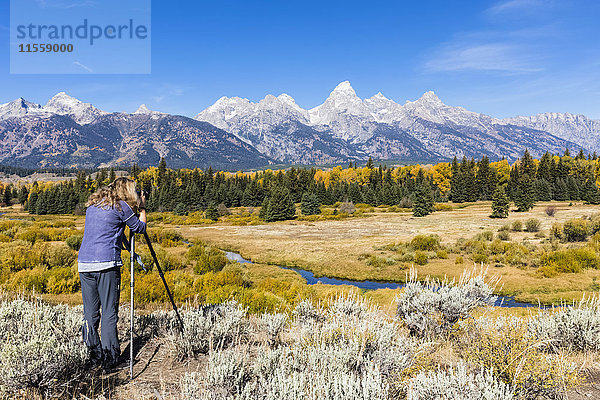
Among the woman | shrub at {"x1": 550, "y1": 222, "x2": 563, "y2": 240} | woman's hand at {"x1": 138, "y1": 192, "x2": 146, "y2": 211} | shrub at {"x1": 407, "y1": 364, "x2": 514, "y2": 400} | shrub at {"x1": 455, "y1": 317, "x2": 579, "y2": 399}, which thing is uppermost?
woman's hand at {"x1": 138, "y1": 192, "x2": 146, "y2": 211}

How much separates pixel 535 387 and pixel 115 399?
4784mm

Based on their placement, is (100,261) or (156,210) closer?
(100,261)

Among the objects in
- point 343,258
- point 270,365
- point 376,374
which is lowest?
point 343,258

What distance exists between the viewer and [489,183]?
82438 millimetres

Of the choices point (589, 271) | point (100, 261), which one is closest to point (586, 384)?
point (100, 261)

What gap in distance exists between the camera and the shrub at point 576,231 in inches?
A: 1020

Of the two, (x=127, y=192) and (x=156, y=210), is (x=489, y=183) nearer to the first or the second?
(x=156, y=210)

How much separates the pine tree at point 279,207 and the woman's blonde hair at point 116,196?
5369cm

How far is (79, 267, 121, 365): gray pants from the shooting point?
13.4 ft

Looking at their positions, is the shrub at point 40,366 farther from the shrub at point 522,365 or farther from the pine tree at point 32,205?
the pine tree at point 32,205

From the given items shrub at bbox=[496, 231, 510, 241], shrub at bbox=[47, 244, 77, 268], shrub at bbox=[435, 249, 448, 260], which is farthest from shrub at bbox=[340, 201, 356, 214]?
shrub at bbox=[47, 244, 77, 268]

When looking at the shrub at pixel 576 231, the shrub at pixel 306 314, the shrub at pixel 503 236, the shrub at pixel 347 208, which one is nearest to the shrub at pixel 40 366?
the shrub at pixel 306 314

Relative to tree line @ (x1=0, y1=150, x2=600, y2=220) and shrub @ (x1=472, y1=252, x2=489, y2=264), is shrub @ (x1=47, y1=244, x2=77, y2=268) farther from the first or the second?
tree line @ (x1=0, y1=150, x2=600, y2=220)

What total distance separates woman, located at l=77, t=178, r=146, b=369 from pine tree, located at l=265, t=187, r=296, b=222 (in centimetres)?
5367
